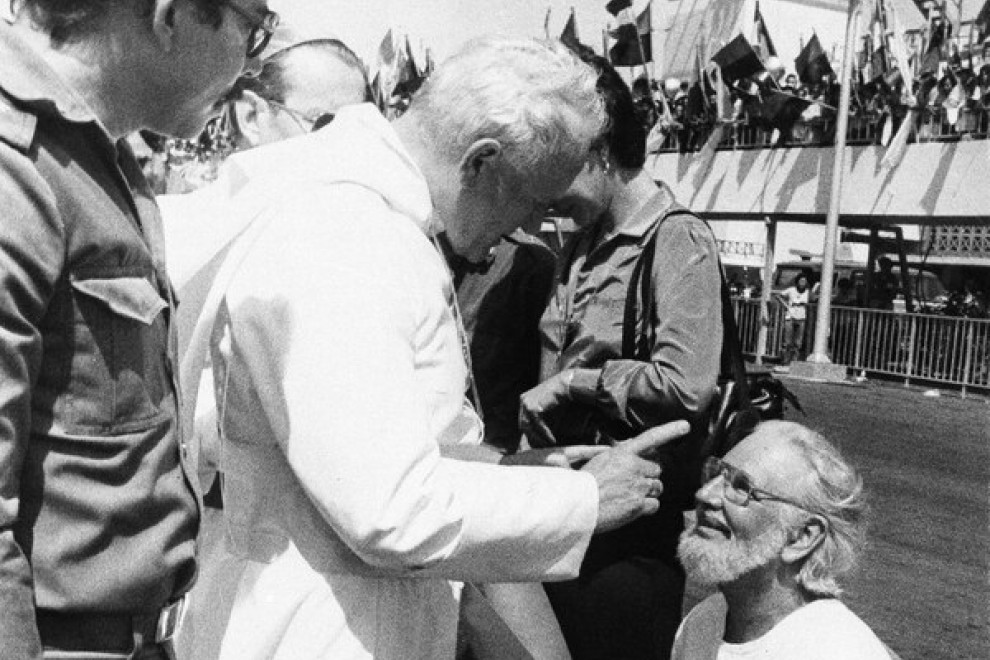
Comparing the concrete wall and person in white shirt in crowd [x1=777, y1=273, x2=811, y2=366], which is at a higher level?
the concrete wall

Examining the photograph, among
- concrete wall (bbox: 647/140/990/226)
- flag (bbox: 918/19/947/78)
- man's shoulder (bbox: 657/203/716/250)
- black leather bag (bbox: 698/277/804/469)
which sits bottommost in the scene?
concrete wall (bbox: 647/140/990/226)

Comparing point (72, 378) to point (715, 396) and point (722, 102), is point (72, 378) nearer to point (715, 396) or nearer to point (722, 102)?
point (715, 396)

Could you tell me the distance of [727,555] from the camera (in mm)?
3189

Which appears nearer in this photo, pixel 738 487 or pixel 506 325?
pixel 738 487

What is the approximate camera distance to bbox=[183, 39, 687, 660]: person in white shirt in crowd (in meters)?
1.70

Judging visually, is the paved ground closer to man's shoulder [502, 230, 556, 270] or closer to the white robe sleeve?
man's shoulder [502, 230, 556, 270]

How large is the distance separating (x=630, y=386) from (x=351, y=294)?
1586 mm

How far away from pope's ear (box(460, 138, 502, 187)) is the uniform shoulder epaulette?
832 millimetres

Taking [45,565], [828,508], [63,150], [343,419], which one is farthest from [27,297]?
[828,508]

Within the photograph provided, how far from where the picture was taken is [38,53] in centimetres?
145

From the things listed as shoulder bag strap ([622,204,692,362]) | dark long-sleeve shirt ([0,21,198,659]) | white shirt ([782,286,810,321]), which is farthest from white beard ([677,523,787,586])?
white shirt ([782,286,810,321])

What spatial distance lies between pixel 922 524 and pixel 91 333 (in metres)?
7.71

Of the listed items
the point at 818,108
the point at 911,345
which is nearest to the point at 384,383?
the point at 911,345

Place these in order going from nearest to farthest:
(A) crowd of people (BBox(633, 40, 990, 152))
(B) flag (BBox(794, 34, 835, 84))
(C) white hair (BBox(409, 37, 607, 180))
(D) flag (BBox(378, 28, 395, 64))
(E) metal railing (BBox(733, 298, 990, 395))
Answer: (C) white hair (BBox(409, 37, 607, 180)) < (E) metal railing (BBox(733, 298, 990, 395)) < (A) crowd of people (BBox(633, 40, 990, 152)) < (D) flag (BBox(378, 28, 395, 64)) < (B) flag (BBox(794, 34, 835, 84))
